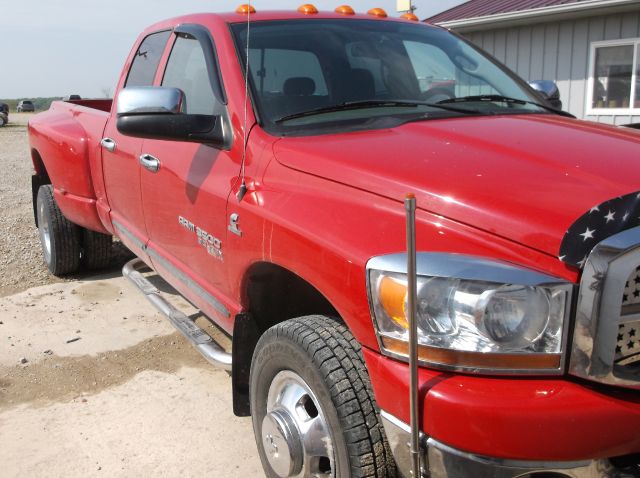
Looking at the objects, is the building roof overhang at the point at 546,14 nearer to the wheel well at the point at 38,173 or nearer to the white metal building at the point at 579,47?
the white metal building at the point at 579,47

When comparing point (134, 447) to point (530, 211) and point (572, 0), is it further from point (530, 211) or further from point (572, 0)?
Result: point (572, 0)

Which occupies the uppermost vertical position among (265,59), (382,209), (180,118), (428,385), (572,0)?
(572,0)

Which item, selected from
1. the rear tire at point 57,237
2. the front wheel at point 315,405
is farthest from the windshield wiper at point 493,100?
the rear tire at point 57,237

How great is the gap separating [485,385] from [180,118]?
1669 millimetres

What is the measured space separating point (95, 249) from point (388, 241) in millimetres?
4221

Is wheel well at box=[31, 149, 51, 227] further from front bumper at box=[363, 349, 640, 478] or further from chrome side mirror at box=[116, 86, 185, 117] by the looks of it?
front bumper at box=[363, 349, 640, 478]

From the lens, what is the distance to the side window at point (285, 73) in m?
2.79

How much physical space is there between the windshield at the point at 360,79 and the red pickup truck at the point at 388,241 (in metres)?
0.01

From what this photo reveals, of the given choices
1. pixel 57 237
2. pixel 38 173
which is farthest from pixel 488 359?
pixel 38 173

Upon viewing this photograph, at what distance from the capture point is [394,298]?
1717 millimetres

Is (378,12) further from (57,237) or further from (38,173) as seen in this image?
(38,173)

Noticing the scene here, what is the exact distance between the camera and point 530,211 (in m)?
1.70

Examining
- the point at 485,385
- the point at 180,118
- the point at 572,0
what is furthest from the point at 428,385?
Answer: the point at 572,0

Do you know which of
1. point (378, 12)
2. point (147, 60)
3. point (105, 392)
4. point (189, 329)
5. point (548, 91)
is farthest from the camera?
point (147, 60)
